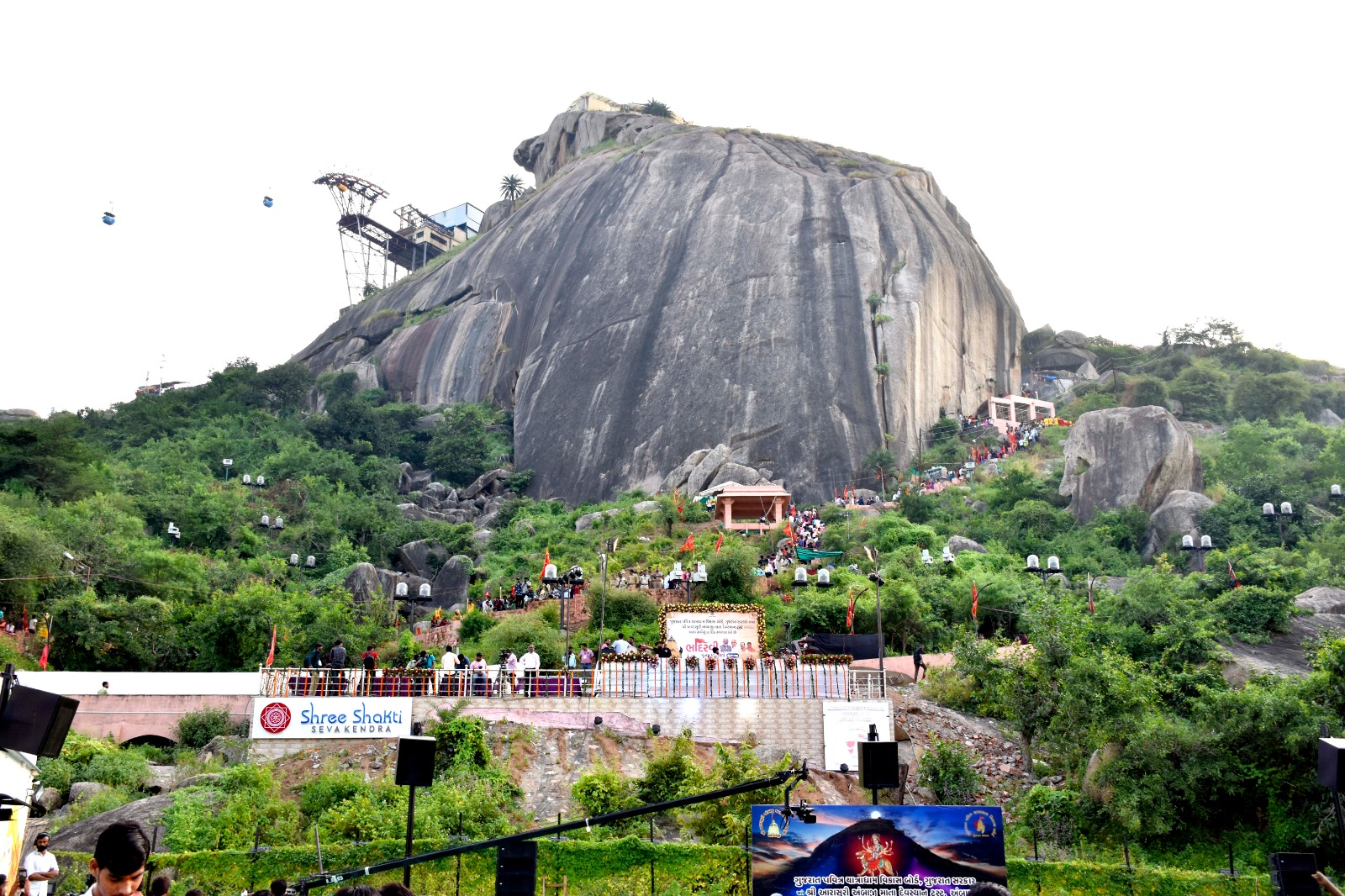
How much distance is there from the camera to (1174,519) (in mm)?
42906

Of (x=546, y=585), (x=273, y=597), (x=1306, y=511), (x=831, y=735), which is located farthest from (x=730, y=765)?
(x=1306, y=511)

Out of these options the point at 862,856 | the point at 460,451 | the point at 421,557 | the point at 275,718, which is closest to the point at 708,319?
the point at 460,451

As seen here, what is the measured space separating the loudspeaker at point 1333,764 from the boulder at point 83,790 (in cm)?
1775

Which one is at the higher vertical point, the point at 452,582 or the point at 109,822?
the point at 452,582

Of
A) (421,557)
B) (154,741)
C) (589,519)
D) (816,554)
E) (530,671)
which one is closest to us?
(154,741)

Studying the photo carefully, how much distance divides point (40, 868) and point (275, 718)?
12.5 m

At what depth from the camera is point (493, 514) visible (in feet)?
166

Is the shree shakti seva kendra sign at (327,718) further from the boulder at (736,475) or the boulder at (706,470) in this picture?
the boulder at (706,470)

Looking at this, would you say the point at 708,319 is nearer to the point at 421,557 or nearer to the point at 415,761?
the point at 421,557

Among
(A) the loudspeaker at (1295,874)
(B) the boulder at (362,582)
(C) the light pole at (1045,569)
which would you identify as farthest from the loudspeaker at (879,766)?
(B) the boulder at (362,582)

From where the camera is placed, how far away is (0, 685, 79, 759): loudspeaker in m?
8.36

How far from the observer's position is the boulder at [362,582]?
37.6 m

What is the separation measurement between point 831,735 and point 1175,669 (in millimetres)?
7121

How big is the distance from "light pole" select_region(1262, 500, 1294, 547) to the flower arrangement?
18996 mm
